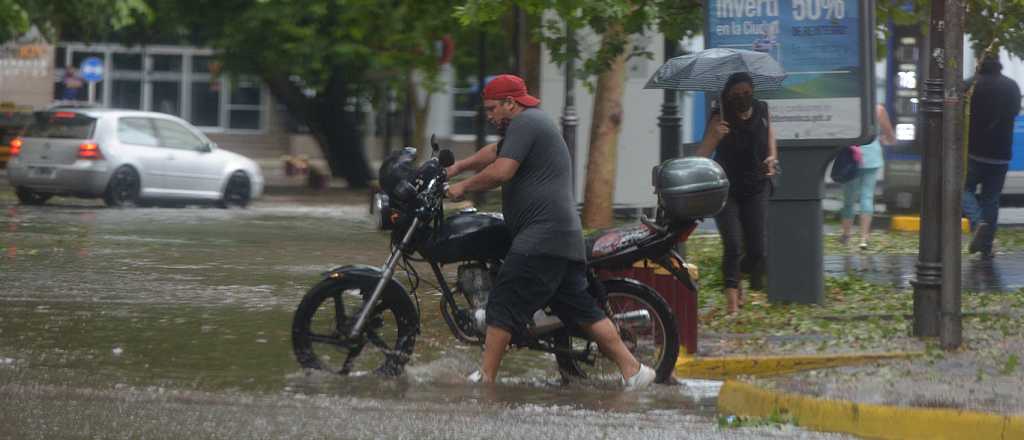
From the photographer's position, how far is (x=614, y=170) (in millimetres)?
19812

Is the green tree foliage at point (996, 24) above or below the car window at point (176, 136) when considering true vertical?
above

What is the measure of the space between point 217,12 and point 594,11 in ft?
59.6

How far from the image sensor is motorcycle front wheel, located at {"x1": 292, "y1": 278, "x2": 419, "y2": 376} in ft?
28.0

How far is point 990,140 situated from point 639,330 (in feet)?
25.1

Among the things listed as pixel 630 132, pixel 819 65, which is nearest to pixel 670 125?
pixel 819 65

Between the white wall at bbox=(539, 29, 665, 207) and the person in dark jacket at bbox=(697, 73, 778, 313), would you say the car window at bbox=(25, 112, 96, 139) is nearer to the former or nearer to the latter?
the white wall at bbox=(539, 29, 665, 207)

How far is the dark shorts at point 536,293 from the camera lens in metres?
8.28

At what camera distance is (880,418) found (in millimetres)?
7277

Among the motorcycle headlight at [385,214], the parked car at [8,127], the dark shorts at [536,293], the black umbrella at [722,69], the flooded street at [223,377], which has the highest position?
the parked car at [8,127]

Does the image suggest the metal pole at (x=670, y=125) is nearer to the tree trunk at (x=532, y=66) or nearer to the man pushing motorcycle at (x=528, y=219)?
the man pushing motorcycle at (x=528, y=219)

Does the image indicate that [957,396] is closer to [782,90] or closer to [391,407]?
[391,407]

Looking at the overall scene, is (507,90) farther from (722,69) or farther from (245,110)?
(245,110)

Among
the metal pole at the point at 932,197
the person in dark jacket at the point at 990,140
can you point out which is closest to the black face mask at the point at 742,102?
the metal pole at the point at 932,197

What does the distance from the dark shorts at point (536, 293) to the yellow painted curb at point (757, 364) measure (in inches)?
35.4
